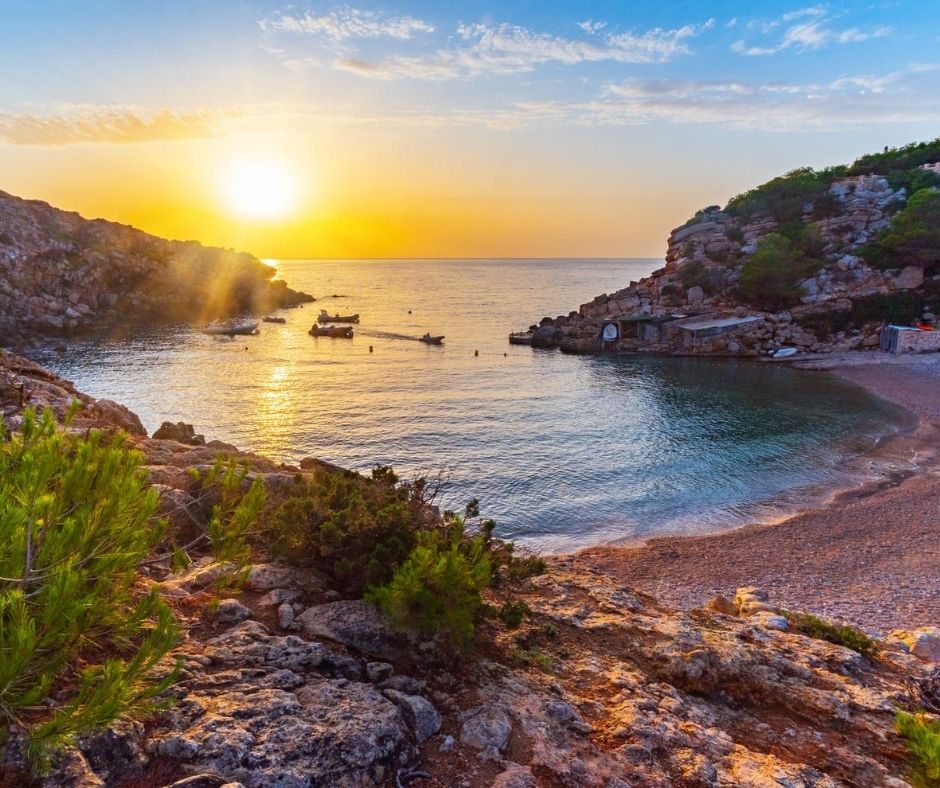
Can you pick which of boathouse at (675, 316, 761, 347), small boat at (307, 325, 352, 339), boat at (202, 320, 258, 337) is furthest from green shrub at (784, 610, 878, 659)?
boat at (202, 320, 258, 337)

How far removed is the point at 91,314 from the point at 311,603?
71.8 metres

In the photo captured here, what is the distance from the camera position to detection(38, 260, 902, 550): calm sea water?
21.7 metres

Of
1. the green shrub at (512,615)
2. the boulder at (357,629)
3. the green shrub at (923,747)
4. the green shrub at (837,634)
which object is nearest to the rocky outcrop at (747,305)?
the green shrub at (837,634)

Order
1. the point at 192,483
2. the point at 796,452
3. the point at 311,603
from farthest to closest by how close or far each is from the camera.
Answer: the point at 796,452, the point at 192,483, the point at 311,603

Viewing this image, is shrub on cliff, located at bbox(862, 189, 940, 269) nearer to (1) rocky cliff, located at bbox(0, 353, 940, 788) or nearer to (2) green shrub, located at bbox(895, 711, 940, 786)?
(1) rocky cliff, located at bbox(0, 353, 940, 788)

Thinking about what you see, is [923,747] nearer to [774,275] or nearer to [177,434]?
[177,434]

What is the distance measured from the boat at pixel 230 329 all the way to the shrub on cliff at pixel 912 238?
66.7 m

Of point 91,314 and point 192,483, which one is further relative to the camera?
point 91,314

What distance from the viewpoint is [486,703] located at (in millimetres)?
5859

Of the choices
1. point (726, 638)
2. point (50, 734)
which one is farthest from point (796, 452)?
point (50, 734)

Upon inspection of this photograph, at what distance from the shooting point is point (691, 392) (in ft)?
131

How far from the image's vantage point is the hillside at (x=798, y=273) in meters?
53.4

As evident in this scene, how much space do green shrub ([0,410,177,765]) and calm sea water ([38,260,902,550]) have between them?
14.8 meters

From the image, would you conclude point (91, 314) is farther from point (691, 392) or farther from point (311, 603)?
point (311, 603)
